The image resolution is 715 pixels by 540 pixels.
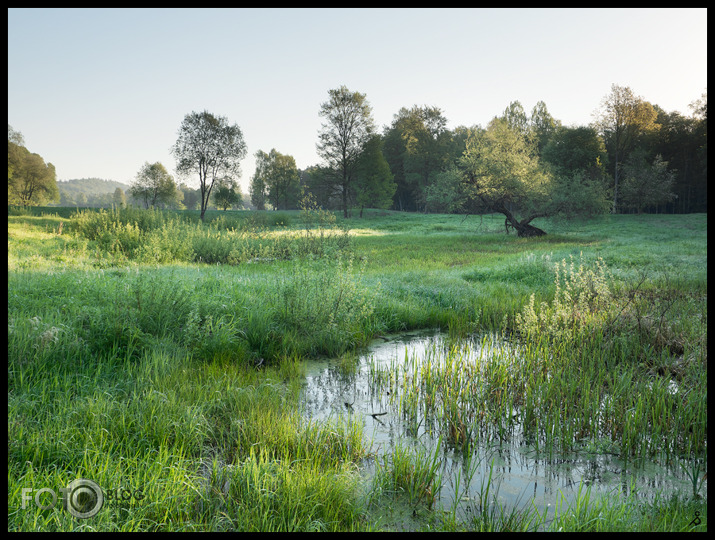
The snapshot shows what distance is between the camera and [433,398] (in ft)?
13.1

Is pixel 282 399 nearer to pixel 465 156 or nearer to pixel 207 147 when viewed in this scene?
pixel 465 156

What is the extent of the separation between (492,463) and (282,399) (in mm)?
1982

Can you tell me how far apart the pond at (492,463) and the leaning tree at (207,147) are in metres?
41.2

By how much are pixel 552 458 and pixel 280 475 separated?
2029 mm

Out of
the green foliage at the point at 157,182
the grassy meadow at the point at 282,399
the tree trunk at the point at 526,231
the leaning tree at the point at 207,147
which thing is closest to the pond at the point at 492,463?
the grassy meadow at the point at 282,399

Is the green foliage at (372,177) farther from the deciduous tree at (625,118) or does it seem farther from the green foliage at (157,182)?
the green foliage at (157,182)

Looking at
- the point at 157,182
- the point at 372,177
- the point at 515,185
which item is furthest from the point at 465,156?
the point at 157,182

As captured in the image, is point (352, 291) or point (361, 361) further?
point (352, 291)

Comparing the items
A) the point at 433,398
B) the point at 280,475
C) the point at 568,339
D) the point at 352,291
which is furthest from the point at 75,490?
the point at 568,339

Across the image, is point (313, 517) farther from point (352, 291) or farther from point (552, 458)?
point (352, 291)

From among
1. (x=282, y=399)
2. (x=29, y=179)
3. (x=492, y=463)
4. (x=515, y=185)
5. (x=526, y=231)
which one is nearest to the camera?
(x=492, y=463)

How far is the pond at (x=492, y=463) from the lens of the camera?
272 cm

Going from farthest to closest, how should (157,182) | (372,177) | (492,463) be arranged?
(157,182)
(372,177)
(492,463)

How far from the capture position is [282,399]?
3877 mm
